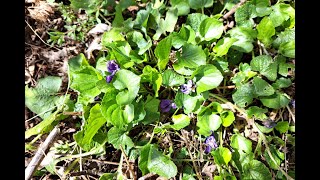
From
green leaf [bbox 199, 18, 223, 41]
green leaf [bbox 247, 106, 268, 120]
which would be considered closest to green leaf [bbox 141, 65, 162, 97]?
green leaf [bbox 199, 18, 223, 41]

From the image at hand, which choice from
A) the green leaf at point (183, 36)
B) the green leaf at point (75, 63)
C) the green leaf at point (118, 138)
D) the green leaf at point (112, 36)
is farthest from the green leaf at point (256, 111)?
the green leaf at point (75, 63)

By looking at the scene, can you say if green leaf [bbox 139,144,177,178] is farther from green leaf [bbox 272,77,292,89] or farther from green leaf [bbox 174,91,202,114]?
green leaf [bbox 272,77,292,89]

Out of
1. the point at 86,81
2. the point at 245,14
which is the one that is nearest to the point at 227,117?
the point at 245,14

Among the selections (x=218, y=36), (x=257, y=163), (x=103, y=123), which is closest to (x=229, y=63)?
(x=218, y=36)

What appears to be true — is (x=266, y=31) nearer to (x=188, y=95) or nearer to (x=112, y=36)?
(x=188, y=95)

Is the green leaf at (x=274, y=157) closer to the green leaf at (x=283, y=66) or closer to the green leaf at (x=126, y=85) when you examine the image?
the green leaf at (x=283, y=66)
